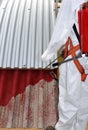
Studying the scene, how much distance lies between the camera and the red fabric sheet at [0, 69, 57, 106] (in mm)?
2758

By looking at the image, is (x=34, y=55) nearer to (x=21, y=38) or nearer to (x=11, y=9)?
(x=21, y=38)

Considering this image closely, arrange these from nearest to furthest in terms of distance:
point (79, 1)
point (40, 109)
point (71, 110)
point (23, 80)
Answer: point (79, 1)
point (71, 110)
point (40, 109)
point (23, 80)

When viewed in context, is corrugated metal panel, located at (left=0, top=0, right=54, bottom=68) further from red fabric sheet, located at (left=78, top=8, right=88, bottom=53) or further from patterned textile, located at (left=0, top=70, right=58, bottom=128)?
red fabric sheet, located at (left=78, top=8, right=88, bottom=53)

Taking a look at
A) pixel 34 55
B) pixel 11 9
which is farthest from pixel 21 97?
pixel 11 9

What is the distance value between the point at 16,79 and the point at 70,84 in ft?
3.97

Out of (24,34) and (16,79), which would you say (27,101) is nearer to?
(16,79)

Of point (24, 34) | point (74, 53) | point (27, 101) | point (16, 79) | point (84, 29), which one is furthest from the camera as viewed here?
point (24, 34)

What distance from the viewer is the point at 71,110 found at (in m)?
1.71

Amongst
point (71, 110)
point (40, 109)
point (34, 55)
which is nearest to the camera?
point (71, 110)

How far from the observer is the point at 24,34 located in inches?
124

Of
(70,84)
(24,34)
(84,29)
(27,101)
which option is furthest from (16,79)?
(84,29)

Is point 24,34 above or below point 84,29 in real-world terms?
below

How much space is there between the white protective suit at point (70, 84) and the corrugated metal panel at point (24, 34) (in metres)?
1.15

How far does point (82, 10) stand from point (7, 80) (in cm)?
167
